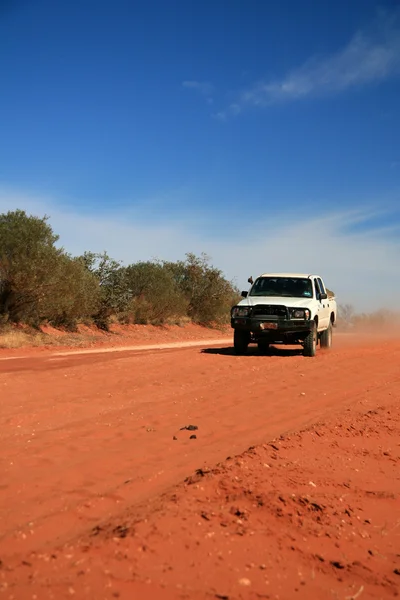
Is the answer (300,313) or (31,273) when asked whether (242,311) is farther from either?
(31,273)

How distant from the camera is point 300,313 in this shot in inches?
557

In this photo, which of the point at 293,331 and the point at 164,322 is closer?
the point at 293,331

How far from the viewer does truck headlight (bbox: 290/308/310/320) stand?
46.3 feet

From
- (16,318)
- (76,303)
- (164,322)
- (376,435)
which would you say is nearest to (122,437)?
(376,435)

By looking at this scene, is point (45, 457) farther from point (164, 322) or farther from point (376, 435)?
point (164, 322)

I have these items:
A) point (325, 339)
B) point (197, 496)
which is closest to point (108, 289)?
point (325, 339)

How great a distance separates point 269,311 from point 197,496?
10.5m

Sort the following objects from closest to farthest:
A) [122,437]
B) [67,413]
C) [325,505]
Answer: [325,505] < [122,437] < [67,413]

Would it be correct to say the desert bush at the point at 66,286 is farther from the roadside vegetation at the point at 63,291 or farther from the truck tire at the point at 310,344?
the truck tire at the point at 310,344

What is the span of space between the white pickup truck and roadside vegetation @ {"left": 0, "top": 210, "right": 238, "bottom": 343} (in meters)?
10.1

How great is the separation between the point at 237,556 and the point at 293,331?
36.5 feet

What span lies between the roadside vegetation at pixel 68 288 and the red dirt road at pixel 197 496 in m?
14.3

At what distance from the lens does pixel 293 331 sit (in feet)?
46.2

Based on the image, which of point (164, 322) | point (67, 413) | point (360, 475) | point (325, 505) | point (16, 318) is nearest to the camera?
point (325, 505)
